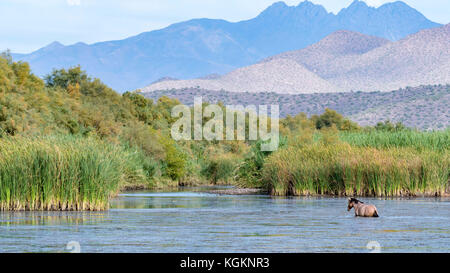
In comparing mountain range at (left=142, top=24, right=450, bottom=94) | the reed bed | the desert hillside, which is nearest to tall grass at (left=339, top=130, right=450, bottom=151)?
the reed bed

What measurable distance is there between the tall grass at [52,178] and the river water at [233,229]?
2.93 feet

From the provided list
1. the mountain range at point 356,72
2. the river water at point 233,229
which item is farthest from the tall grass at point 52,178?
the mountain range at point 356,72

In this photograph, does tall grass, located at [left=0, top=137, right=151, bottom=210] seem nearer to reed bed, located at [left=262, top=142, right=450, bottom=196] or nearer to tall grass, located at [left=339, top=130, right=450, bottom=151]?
reed bed, located at [left=262, top=142, right=450, bottom=196]

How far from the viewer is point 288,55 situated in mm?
174750

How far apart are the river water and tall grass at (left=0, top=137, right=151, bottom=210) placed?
35.2 inches

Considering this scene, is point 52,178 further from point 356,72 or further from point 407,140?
point 356,72

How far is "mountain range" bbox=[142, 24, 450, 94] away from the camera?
139375 mm

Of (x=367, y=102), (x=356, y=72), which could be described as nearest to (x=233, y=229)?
(x=367, y=102)

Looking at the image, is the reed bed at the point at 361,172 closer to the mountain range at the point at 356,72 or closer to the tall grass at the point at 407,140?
the tall grass at the point at 407,140

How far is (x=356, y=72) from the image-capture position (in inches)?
5896

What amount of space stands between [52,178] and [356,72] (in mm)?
130151

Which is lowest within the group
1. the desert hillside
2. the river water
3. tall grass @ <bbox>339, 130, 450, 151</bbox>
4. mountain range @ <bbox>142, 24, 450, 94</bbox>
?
the river water

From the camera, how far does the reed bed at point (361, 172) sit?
32156 mm
